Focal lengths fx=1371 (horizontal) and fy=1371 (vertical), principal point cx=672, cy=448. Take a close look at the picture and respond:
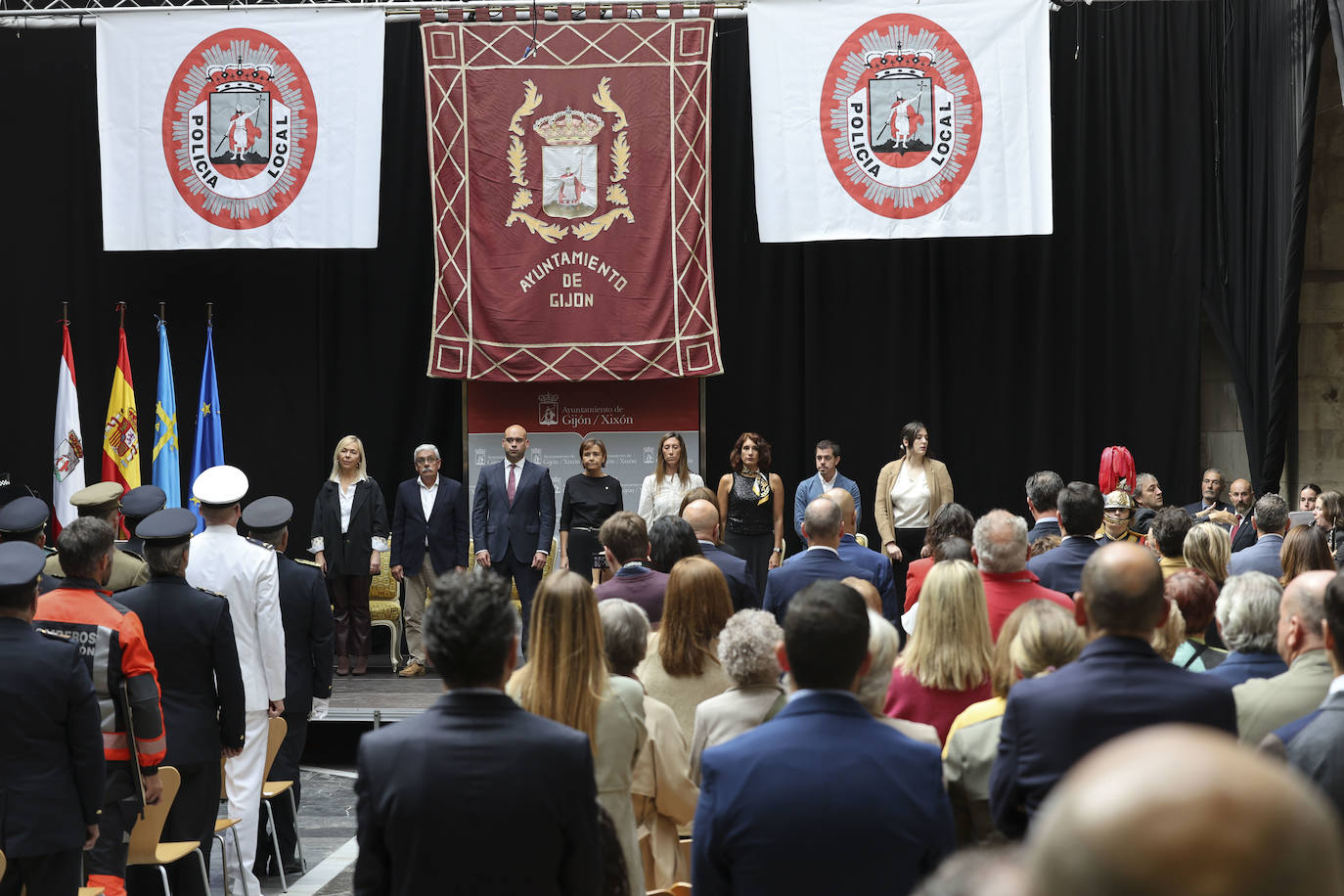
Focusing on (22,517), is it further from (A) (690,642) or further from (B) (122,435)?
(B) (122,435)

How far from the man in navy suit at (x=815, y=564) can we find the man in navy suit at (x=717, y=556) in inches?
3.2

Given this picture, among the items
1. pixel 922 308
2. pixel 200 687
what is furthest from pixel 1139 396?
pixel 200 687

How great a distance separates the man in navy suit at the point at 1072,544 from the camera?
4742mm

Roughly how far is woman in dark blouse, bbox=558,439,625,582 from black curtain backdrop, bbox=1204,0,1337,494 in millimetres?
4174

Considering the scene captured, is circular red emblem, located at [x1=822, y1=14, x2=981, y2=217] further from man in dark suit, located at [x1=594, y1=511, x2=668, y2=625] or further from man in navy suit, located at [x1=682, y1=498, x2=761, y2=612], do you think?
man in dark suit, located at [x1=594, y1=511, x2=668, y2=625]

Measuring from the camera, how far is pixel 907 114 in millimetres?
8758

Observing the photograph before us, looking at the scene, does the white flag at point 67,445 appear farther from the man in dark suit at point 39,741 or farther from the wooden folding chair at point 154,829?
the man in dark suit at point 39,741

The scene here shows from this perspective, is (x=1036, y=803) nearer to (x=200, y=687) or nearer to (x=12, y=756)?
(x=12, y=756)

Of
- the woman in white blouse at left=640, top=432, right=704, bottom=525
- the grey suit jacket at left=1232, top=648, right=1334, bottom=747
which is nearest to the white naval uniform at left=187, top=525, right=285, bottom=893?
the grey suit jacket at left=1232, top=648, right=1334, bottom=747

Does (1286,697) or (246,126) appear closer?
(1286,697)

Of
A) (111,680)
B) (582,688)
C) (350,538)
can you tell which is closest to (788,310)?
(350,538)

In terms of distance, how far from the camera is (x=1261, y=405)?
30.5ft

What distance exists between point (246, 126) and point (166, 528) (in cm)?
543

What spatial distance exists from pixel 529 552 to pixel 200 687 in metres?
4.31
